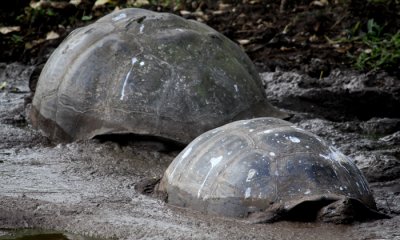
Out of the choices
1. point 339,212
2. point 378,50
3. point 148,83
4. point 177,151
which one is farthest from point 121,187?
point 378,50

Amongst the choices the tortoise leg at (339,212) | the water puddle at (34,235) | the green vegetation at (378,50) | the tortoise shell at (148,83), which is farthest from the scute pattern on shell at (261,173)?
the green vegetation at (378,50)

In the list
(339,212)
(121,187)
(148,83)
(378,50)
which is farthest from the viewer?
(378,50)

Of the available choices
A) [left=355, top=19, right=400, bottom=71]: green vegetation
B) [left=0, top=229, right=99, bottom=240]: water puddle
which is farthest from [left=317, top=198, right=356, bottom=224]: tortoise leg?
[left=355, top=19, right=400, bottom=71]: green vegetation

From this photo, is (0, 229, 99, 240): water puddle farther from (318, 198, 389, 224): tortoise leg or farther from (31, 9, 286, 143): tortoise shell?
(31, 9, 286, 143): tortoise shell

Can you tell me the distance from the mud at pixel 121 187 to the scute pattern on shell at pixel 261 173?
10cm

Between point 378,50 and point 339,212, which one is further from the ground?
point 339,212

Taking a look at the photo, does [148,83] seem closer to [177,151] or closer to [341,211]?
[177,151]

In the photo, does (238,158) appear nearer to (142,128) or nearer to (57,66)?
(142,128)

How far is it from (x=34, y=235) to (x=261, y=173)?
108cm

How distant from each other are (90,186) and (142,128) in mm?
821

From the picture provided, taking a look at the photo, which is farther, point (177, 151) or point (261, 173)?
point (177, 151)

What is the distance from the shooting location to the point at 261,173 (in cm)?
405

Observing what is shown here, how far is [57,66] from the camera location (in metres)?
5.87

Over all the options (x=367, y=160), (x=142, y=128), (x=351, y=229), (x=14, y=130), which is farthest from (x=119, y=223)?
(x=14, y=130)
